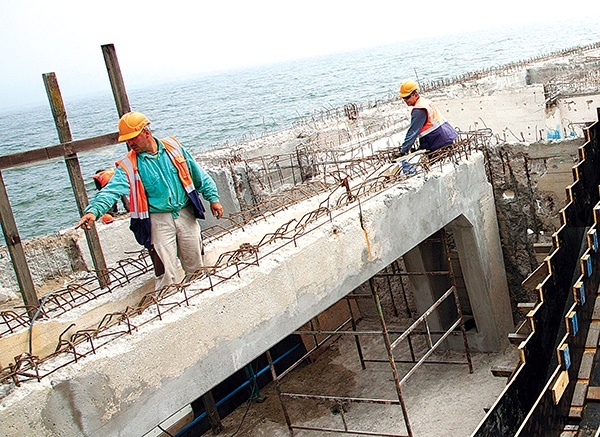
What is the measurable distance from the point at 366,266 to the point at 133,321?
2858 mm

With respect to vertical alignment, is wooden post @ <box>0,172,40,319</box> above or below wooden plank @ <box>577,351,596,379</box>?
above

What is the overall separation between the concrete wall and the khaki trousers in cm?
92

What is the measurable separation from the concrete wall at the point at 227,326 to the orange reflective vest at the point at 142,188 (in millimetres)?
1038

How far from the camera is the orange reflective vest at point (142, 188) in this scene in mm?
6492

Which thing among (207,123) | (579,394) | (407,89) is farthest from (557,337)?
(207,123)

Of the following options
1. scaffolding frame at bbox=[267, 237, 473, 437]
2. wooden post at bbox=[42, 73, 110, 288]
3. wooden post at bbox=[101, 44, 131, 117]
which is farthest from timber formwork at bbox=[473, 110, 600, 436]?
wooden post at bbox=[101, 44, 131, 117]

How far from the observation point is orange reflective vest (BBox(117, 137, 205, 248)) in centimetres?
649

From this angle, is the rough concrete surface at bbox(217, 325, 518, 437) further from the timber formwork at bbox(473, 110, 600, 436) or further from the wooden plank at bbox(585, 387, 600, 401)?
the wooden plank at bbox(585, 387, 600, 401)

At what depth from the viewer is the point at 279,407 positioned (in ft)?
32.6

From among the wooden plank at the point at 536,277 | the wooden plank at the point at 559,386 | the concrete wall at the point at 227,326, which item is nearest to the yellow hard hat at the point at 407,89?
the concrete wall at the point at 227,326

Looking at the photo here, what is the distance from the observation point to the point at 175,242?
6.97 metres

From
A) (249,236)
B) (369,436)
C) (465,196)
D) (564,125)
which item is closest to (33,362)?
(249,236)

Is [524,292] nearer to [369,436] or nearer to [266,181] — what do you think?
[369,436]

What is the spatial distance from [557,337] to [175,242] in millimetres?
3855
